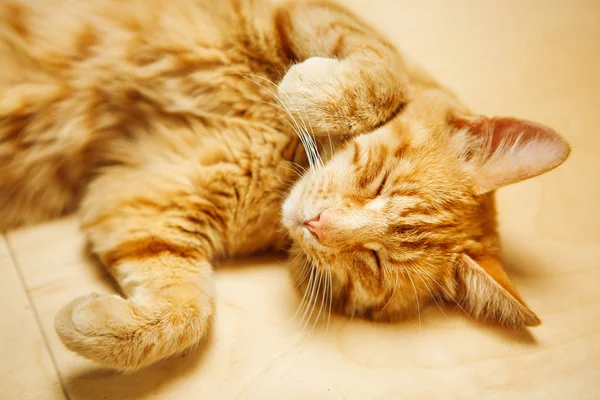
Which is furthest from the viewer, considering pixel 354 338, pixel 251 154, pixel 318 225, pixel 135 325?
pixel 251 154

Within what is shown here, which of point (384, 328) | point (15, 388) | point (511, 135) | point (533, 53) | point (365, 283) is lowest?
point (15, 388)

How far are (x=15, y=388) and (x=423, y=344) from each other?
109cm

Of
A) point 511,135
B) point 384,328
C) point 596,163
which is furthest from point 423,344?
point 596,163

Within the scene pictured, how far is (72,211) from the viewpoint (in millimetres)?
1680

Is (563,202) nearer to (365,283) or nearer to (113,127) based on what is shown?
(365,283)

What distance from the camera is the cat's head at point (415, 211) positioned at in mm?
1346

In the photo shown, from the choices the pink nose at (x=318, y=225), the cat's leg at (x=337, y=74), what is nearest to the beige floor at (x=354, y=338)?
the pink nose at (x=318, y=225)

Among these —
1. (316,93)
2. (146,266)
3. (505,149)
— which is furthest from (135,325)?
(505,149)

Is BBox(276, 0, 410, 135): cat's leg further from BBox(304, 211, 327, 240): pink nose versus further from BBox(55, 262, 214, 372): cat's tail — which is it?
BBox(55, 262, 214, 372): cat's tail

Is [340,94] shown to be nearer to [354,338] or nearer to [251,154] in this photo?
[251,154]

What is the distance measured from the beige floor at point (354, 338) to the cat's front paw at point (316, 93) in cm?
53

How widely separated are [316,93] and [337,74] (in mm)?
87

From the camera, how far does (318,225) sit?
1.32 m

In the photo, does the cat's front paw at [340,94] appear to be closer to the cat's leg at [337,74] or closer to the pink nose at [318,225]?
the cat's leg at [337,74]
